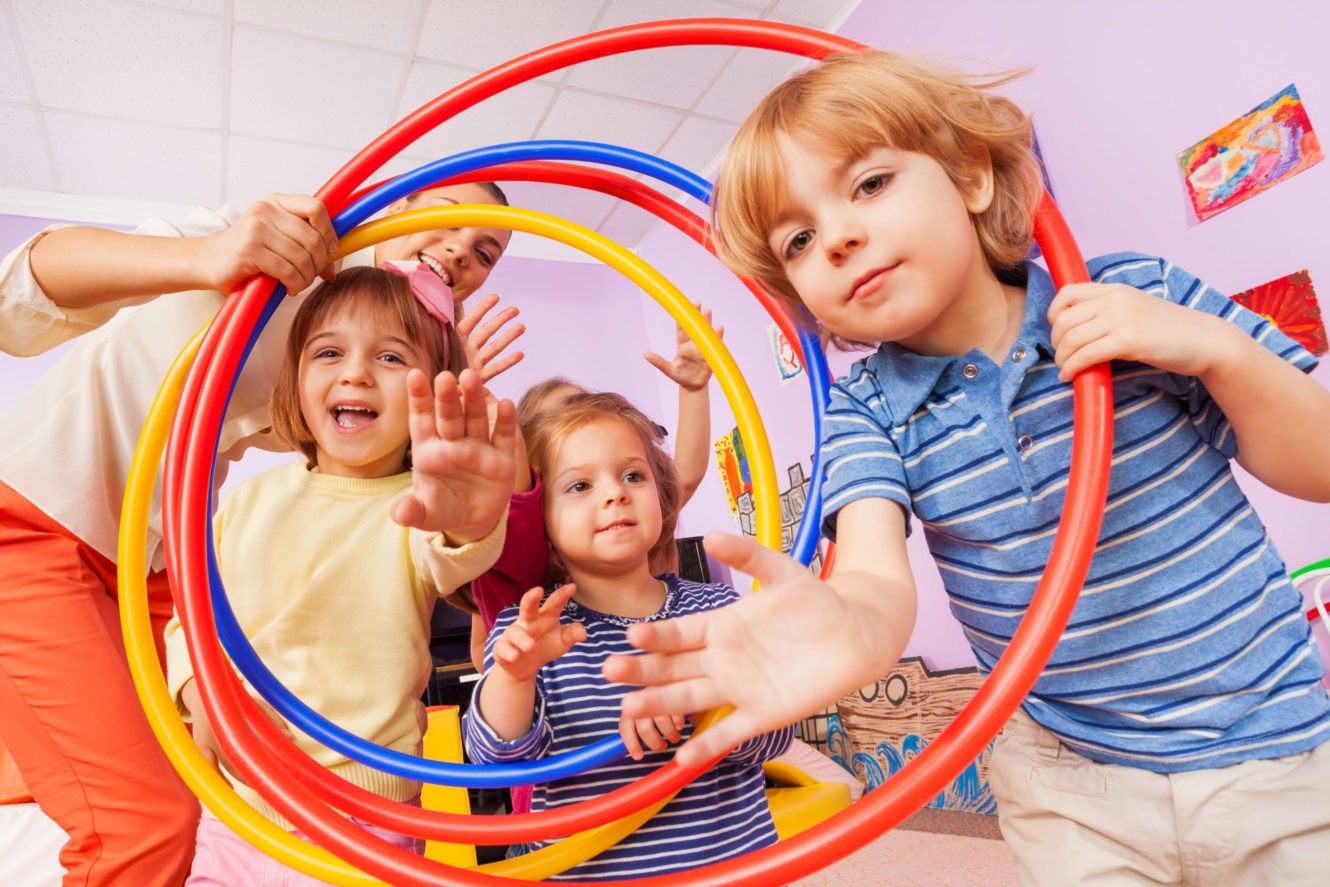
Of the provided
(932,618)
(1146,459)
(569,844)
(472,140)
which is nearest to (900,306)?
(1146,459)

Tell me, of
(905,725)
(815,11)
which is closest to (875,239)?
(905,725)

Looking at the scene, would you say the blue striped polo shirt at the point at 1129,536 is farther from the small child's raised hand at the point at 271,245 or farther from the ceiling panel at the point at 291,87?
the ceiling panel at the point at 291,87

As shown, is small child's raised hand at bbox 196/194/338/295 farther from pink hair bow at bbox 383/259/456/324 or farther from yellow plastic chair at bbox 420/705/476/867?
yellow plastic chair at bbox 420/705/476/867

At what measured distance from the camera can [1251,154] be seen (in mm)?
2088

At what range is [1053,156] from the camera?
2.59 metres

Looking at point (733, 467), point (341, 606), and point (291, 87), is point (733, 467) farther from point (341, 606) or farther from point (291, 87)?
point (341, 606)

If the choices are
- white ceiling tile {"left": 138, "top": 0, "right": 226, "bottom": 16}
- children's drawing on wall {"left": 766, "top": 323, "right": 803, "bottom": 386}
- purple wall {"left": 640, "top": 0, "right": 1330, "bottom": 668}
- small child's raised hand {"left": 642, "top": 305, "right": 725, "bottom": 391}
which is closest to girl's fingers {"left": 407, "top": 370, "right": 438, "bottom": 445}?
small child's raised hand {"left": 642, "top": 305, "right": 725, "bottom": 391}

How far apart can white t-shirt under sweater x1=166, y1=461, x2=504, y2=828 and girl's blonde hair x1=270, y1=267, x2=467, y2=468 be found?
0.12 meters

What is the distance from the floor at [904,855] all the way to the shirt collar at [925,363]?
1.22 metres

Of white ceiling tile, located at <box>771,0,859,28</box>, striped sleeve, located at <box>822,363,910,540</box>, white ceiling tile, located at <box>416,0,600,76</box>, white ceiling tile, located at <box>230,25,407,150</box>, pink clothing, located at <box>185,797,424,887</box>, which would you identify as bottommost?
pink clothing, located at <box>185,797,424,887</box>

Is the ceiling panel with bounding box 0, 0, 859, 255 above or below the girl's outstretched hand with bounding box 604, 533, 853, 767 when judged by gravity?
above

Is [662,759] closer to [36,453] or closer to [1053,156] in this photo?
A: [36,453]

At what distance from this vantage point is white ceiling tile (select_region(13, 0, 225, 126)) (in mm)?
2891

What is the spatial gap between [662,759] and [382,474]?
661 millimetres
